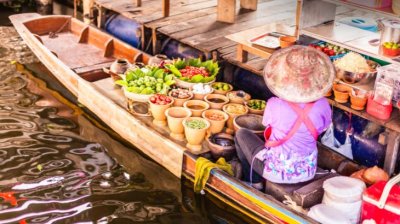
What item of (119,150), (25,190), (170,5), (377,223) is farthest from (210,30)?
(377,223)

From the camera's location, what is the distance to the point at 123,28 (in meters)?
10.1

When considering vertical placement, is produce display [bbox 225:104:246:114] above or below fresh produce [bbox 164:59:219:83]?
below

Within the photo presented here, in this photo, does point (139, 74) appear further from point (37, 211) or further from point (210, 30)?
point (37, 211)

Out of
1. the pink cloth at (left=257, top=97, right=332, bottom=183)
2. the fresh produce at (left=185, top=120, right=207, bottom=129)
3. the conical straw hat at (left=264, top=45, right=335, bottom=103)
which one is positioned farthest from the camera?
the fresh produce at (left=185, top=120, right=207, bottom=129)

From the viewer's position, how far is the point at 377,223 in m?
5.41

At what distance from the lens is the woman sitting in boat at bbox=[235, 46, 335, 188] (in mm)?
5492

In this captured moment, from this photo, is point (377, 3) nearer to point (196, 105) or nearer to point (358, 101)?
point (358, 101)

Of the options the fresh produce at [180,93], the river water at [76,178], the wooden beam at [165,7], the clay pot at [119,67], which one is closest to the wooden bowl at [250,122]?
the fresh produce at [180,93]

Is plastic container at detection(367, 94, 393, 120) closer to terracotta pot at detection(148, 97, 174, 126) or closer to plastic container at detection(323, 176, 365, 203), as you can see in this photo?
plastic container at detection(323, 176, 365, 203)

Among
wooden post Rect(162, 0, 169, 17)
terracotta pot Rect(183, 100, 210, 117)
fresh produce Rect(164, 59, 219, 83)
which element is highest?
wooden post Rect(162, 0, 169, 17)

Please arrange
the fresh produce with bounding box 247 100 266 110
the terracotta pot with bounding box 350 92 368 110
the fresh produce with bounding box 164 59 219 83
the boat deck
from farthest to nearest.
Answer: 1. the boat deck
2. the fresh produce with bounding box 164 59 219 83
3. the fresh produce with bounding box 247 100 266 110
4. the terracotta pot with bounding box 350 92 368 110

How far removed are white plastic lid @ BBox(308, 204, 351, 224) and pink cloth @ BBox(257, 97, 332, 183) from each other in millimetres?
459

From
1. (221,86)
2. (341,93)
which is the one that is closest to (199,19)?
(221,86)

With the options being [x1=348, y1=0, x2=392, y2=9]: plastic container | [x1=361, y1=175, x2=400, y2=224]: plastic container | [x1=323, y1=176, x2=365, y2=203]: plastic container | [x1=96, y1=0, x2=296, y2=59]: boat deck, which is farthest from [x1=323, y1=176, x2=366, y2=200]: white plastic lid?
[x1=96, y1=0, x2=296, y2=59]: boat deck
